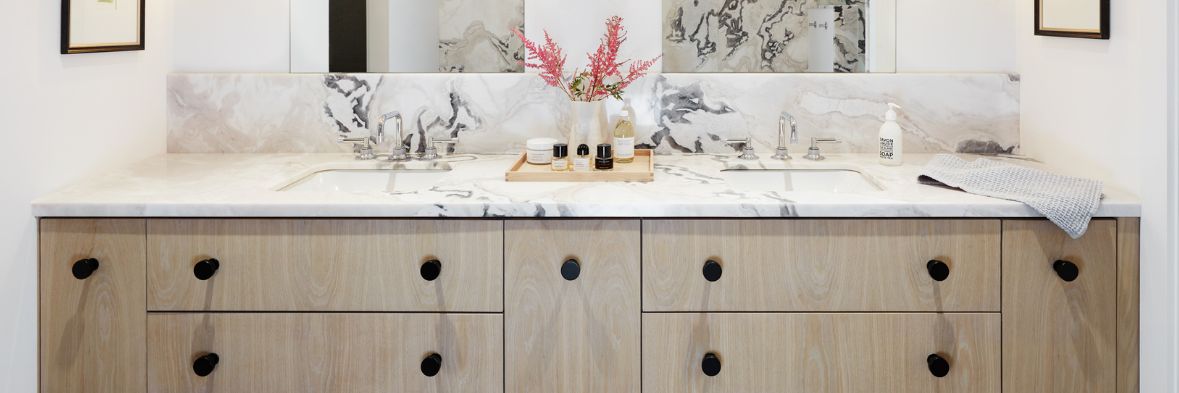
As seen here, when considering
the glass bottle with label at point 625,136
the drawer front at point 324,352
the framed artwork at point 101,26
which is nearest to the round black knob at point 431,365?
the drawer front at point 324,352

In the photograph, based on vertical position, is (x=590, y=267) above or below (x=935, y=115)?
below

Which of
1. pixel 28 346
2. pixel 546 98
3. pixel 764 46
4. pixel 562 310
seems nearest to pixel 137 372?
pixel 28 346

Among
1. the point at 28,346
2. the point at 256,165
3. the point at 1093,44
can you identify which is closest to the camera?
the point at 28,346

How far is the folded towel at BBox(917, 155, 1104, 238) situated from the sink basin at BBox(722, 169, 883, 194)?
0.77 ft

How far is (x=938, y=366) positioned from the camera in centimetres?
154

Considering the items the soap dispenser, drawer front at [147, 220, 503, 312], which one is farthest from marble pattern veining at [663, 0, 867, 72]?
drawer front at [147, 220, 503, 312]

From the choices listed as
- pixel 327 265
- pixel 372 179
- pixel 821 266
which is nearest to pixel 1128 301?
pixel 821 266

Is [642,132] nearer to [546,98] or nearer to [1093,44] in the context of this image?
[546,98]

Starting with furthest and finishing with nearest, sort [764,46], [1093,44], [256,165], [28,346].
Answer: [764,46], [256,165], [1093,44], [28,346]

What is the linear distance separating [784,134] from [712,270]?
0.72 meters

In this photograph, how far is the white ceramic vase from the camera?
2039 mm

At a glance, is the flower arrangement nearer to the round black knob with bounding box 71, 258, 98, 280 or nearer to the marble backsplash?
the marble backsplash

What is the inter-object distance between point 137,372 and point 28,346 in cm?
18

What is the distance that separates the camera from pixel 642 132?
220cm
